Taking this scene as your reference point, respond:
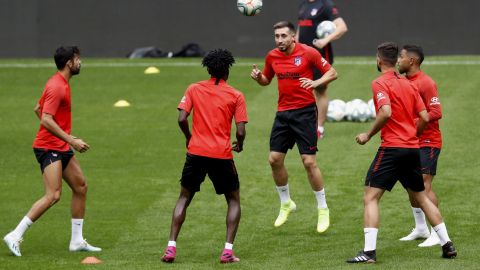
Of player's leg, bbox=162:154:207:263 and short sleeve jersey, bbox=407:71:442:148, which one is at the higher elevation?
short sleeve jersey, bbox=407:71:442:148

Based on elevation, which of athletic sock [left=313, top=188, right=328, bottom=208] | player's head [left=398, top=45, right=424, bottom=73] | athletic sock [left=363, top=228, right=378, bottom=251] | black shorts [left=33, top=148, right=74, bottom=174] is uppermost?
player's head [left=398, top=45, right=424, bottom=73]

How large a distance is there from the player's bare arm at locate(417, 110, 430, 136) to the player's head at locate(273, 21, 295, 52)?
87.4 inches

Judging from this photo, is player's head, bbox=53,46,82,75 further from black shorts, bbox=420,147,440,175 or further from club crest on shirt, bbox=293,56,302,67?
black shorts, bbox=420,147,440,175

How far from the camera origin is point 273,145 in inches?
504

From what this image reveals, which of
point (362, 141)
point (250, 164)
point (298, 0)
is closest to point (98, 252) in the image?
point (362, 141)

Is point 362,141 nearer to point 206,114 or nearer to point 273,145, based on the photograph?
point 206,114

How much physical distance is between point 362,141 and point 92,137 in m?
9.48

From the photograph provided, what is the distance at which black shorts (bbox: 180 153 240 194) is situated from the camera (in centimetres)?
1061

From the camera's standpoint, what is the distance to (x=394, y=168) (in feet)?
34.3

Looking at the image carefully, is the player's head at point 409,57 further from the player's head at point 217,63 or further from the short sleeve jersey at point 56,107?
the short sleeve jersey at point 56,107

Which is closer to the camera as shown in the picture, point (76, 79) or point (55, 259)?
point (55, 259)

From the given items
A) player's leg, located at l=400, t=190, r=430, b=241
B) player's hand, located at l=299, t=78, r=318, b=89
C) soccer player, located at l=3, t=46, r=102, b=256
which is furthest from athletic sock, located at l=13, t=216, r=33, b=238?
player's leg, located at l=400, t=190, r=430, b=241

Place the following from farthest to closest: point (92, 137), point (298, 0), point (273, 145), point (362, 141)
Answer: point (298, 0) → point (92, 137) → point (273, 145) → point (362, 141)

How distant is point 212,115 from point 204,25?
62.2 ft
